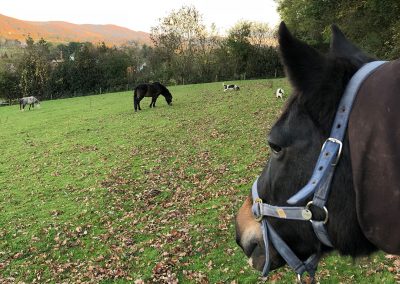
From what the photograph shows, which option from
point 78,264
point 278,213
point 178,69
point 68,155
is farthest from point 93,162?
point 178,69

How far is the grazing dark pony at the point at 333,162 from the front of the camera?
1361 mm

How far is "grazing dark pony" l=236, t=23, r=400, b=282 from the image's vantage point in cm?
136

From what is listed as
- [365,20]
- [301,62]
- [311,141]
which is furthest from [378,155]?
[365,20]

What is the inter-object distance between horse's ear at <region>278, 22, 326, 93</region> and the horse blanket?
0.62ft

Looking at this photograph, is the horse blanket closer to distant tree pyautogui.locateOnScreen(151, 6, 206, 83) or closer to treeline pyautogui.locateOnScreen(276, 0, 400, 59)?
treeline pyautogui.locateOnScreen(276, 0, 400, 59)

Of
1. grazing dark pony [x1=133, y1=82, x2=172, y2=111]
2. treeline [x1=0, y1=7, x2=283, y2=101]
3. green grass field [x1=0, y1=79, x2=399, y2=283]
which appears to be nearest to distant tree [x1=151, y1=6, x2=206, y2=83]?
treeline [x1=0, y1=7, x2=283, y2=101]

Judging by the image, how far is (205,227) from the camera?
23.0 ft

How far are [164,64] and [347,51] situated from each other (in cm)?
5360

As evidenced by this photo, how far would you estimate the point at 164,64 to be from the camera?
53938 mm

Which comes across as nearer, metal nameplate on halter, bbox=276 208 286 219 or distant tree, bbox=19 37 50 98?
metal nameplate on halter, bbox=276 208 286 219

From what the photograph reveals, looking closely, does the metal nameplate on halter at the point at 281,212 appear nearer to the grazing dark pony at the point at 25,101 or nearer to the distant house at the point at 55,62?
the grazing dark pony at the point at 25,101

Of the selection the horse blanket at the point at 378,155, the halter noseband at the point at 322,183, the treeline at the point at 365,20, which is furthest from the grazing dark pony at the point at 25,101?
the horse blanket at the point at 378,155

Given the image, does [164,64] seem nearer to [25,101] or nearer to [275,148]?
[25,101]

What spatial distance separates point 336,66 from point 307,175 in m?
0.49
